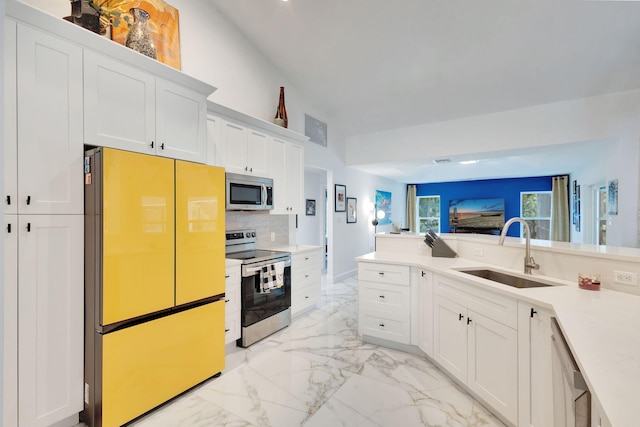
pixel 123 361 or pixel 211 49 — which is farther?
pixel 211 49

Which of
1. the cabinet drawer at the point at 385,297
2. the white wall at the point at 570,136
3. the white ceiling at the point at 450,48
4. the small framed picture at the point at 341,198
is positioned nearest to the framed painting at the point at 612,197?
the white wall at the point at 570,136

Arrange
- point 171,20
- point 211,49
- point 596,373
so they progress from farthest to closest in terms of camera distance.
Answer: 1. point 211,49
2. point 171,20
3. point 596,373

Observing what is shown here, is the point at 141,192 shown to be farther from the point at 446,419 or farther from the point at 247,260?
the point at 446,419

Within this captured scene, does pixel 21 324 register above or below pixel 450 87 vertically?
below

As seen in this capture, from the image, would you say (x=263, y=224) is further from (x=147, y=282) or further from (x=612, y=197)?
(x=612, y=197)

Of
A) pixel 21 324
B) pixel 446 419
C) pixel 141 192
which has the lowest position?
pixel 446 419

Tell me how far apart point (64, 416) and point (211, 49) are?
11.5ft

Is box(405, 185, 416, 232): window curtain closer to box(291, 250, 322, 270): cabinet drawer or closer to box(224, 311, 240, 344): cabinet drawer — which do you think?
box(291, 250, 322, 270): cabinet drawer

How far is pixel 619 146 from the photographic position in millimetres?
3580

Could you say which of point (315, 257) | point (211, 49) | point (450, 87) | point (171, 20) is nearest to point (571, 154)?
point (450, 87)

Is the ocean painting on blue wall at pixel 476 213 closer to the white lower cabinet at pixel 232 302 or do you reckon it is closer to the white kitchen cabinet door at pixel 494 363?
the white kitchen cabinet door at pixel 494 363

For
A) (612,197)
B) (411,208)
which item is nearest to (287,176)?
(612,197)

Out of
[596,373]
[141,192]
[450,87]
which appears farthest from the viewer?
[450,87]

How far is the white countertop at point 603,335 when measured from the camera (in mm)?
726
